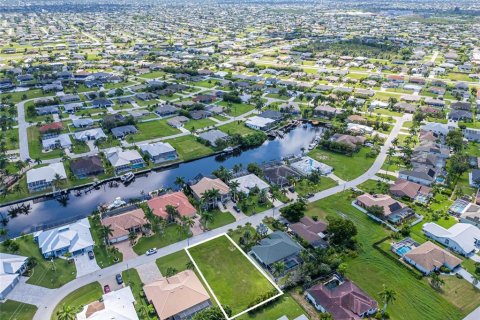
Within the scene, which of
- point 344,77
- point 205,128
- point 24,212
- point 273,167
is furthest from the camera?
point 344,77

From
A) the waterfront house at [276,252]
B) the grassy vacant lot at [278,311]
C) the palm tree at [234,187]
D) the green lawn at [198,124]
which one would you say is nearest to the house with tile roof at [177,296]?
the grassy vacant lot at [278,311]

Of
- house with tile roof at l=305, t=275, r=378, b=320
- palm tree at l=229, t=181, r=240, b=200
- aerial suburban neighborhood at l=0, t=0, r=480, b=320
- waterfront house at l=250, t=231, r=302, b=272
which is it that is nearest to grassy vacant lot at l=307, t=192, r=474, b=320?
aerial suburban neighborhood at l=0, t=0, r=480, b=320

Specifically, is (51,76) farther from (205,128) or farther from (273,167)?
(273,167)

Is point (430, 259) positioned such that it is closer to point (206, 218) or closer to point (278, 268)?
point (278, 268)

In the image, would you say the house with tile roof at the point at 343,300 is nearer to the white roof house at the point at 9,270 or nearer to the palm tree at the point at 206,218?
the palm tree at the point at 206,218

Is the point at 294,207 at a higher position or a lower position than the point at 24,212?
higher

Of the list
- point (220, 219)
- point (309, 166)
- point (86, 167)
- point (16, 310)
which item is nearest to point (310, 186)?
point (309, 166)

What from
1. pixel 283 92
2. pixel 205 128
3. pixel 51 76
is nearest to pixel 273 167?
pixel 205 128
